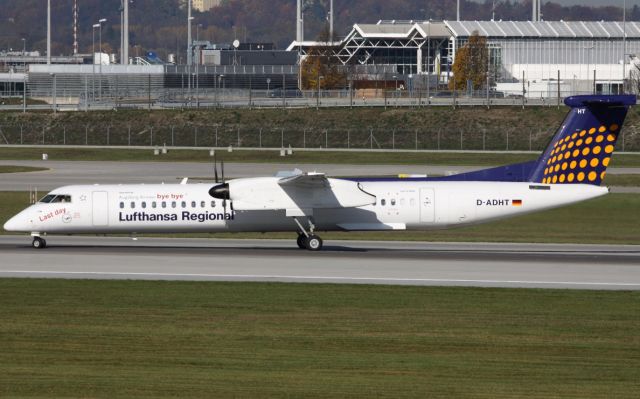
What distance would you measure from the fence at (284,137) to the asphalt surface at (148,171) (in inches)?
613

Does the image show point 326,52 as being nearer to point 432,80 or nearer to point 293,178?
point 432,80

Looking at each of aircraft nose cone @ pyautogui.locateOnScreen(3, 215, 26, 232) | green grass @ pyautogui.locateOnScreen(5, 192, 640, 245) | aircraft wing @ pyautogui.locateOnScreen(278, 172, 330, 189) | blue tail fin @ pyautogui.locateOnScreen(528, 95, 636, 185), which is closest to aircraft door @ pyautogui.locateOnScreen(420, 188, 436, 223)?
aircraft wing @ pyautogui.locateOnScreen(278, 172, 330, 189)

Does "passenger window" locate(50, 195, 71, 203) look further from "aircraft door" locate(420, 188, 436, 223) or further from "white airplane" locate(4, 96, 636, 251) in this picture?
"aircraft door" locate(420, 188, 436, 223)

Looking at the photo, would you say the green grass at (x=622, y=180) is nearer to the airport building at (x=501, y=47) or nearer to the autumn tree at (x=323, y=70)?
the autumn tree at (x=323, y=70)

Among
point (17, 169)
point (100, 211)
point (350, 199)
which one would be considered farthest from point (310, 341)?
point (17, 169)

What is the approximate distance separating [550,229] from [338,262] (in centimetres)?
1472

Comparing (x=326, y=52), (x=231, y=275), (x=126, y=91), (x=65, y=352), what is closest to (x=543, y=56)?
(x=326, y=52)

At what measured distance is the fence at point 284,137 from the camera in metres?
89.9

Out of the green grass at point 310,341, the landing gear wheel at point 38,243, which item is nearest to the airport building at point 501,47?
the landing gear wheel at point 38,243

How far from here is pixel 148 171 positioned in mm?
70500

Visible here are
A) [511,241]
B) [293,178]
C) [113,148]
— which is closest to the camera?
[293,178]

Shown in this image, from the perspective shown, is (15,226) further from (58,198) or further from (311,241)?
(311,241)

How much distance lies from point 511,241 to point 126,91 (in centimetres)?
9951

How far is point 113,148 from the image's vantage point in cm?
8831
